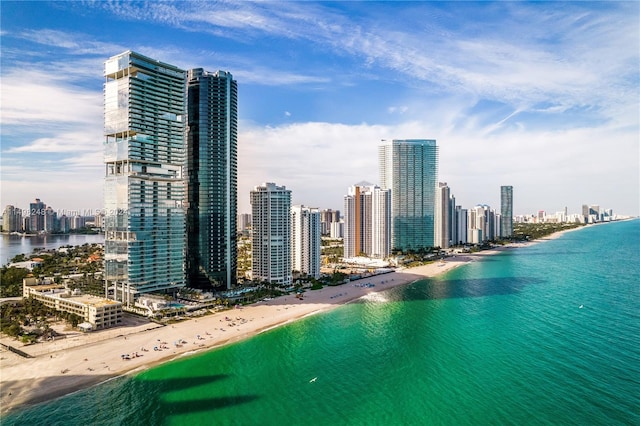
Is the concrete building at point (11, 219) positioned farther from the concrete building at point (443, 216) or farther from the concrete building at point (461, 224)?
the concrete building at point (461, 224)

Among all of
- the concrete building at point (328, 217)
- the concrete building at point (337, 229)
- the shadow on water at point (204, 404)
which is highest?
the concrete building at point (328, 217)

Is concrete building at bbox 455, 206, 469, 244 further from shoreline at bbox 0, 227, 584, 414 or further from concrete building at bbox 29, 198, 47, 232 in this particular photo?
concrete building at bbox 29, 198, 47, 232

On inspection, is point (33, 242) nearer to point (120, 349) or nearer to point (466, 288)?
point (120, 349)

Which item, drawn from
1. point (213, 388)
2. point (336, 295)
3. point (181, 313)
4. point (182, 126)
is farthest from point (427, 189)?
point (213, 388)

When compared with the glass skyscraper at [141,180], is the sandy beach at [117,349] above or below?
below

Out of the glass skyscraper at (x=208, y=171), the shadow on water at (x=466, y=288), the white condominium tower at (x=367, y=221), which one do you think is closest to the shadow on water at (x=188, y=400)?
the glass skyscraper at (x=208, y=171)

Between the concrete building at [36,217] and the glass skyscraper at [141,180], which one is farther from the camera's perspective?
the concrete building at [36,217]

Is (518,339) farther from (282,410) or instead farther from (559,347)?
(282,410)
